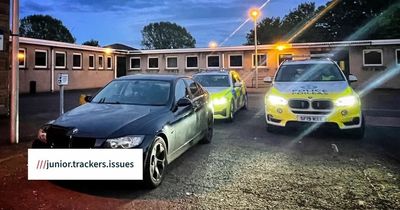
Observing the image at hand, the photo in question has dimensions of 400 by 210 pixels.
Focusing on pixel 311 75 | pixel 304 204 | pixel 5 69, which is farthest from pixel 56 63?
Answer: pixel 304 204

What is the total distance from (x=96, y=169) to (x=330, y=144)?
5443mm

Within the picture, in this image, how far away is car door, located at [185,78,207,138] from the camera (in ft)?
22.4

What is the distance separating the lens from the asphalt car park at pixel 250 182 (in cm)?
429

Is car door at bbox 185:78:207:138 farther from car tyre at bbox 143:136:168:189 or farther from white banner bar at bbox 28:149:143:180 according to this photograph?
white banner bar at bbox 28:149:143:180

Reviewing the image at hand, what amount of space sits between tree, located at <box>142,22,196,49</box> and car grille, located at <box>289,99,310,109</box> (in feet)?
310

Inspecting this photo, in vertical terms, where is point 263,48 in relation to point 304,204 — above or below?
above

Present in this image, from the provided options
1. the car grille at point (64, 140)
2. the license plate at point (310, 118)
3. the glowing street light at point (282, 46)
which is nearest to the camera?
the car grille at point (64, 140)

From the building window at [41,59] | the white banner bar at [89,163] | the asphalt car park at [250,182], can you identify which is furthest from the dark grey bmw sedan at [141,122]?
the building window at [41,59]

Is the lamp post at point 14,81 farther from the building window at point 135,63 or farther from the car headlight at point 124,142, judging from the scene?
the building window at point 135,63

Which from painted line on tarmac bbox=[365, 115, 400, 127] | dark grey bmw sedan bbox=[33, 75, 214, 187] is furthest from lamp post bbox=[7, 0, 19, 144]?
painted line on tarmac bbox=[365, 115, 400, 127]

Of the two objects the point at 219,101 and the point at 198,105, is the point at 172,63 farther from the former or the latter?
the point at 198,105

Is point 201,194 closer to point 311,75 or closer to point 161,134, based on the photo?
point 161,134

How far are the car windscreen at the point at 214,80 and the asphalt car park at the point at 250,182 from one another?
14.5ft

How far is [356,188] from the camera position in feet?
16.0
